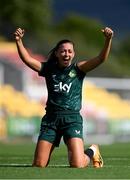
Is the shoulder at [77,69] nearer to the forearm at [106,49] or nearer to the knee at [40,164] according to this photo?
the forearm at [106,49]

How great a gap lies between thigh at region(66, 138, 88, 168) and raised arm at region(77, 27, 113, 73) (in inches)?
39.7

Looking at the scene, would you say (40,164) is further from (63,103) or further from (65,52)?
(65,52)

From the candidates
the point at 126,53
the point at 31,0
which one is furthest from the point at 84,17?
the point at 31,0

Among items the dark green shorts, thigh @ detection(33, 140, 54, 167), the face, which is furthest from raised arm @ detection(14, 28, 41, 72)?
thigh @ detection(33, 140, 54, 167)

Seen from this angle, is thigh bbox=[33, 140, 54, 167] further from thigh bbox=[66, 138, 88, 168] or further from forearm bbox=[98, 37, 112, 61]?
forearm bbox=[98, 37, 112, 61]

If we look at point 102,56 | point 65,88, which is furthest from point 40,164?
point 102,56

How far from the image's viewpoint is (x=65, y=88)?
544 inches

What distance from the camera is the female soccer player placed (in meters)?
13.7

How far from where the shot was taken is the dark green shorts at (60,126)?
13.8 metres

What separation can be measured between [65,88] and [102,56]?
0.71m

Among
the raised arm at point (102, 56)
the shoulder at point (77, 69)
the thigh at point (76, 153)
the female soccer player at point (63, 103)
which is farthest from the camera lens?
the shoulder at point (77, 69)

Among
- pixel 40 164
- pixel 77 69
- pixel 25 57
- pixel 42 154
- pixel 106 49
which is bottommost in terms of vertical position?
pixel 40 164

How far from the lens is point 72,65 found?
45.7 feet

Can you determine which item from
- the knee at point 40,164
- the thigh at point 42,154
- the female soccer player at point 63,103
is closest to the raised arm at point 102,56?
the female soccer player at point 63,103
